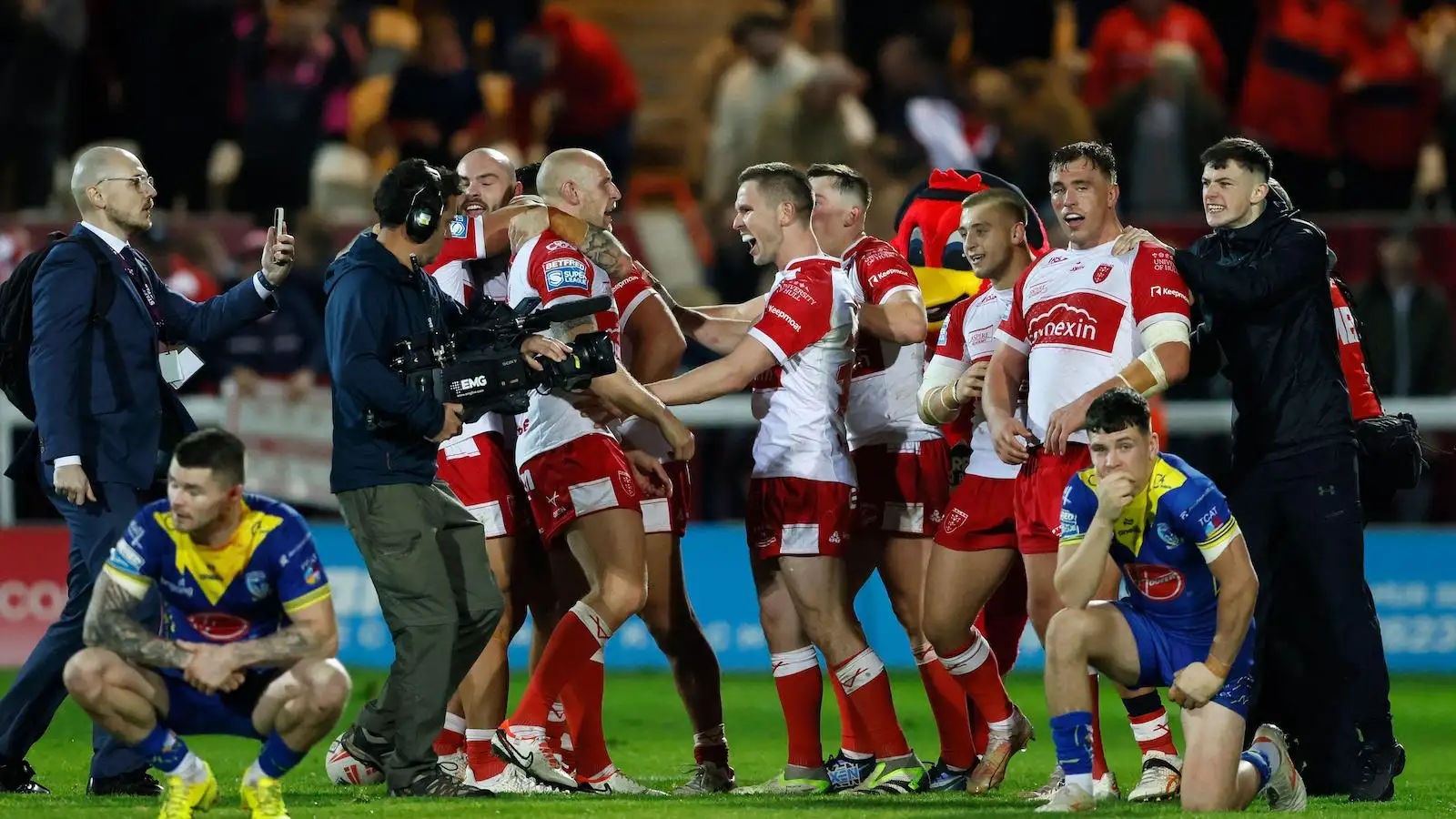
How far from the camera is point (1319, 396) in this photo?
334 inches

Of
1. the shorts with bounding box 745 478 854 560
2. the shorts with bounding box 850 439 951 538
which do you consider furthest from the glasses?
the shorts with bounding box 850 439 951 538

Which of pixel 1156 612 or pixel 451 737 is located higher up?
pixel 1156 612

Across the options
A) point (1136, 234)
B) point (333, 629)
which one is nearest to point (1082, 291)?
point (1136, 234)

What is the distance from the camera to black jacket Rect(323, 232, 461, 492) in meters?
7.58

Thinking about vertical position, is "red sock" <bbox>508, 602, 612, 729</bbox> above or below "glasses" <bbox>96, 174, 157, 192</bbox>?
below

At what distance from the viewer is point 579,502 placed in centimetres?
837

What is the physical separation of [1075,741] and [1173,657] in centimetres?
50

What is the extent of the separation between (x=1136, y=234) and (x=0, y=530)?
8398 mm

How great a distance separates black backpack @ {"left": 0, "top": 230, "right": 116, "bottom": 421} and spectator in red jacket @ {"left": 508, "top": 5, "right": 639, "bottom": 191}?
25.6 ft

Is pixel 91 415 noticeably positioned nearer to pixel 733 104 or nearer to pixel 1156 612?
pixel 1156 612

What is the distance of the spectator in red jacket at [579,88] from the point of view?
1595 centimetres

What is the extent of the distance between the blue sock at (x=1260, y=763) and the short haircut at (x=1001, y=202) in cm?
244

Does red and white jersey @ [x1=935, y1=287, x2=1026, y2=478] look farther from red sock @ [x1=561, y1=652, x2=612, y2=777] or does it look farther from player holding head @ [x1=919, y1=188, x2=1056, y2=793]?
red sock @ [x1=561, y1=652, x2=612, y2=777]

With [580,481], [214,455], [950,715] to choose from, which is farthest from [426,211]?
[950,715]
